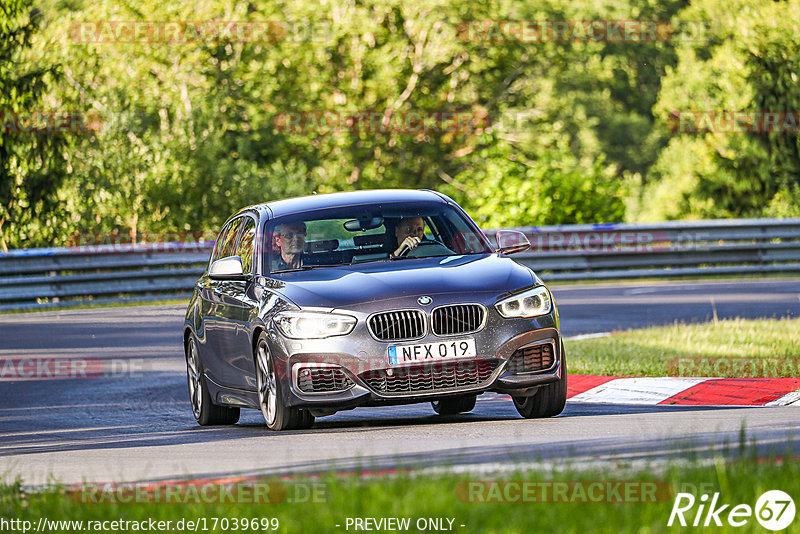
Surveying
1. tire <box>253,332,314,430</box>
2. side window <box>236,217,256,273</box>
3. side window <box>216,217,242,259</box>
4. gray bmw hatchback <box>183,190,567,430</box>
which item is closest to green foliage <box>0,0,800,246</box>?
side window <box>216,217,242,259</box>

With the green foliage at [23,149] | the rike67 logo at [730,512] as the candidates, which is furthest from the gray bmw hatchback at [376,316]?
the green foliage at [23,149]

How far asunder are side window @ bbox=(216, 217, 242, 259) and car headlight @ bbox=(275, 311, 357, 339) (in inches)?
92.4

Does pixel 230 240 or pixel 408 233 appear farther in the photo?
pixel 230 240

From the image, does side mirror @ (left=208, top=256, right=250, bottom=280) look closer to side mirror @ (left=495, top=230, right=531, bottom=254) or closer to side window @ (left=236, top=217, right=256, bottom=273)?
side window @ (left=236, top=217, right=256, bottom=273)

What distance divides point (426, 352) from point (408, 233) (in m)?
1.60

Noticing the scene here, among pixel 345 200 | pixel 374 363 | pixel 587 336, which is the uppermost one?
pixel 345 200

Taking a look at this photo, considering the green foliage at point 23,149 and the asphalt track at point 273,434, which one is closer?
the asphalt track at point 273,434

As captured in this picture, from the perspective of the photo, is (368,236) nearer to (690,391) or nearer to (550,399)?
(550,399)

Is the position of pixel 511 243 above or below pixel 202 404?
above

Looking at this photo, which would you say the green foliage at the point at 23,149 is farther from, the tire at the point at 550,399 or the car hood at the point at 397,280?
the tire at the point at 550,399

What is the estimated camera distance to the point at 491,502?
5676 millimetres

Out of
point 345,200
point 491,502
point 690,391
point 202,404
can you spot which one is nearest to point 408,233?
point 345,200

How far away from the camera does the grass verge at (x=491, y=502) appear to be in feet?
17.4

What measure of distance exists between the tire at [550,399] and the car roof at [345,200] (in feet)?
6.41
